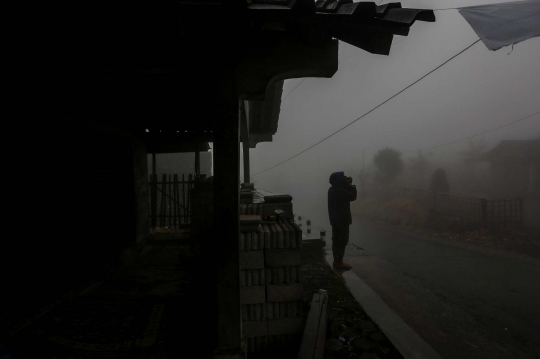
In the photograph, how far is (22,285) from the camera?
3.67m

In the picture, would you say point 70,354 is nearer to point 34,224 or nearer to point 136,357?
point 136,357

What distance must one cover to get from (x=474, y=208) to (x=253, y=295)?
1446cm

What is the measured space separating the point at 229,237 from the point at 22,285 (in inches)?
129

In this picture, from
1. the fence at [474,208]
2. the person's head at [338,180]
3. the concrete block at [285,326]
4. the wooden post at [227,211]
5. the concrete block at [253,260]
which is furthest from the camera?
the fence at [474,208]

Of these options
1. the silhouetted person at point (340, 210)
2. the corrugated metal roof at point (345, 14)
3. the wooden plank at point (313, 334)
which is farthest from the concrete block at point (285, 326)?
the silhouetted person at point (340, 210)

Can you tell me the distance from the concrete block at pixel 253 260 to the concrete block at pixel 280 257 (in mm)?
68

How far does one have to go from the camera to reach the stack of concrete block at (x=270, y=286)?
3434 mm

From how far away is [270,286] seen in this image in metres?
3.47

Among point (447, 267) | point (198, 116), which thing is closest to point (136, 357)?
point (198, 116)

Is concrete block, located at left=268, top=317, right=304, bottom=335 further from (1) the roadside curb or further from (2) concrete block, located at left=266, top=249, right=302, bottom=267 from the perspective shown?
(1) the roadside curb

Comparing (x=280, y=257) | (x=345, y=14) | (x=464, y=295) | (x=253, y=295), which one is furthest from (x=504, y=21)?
(x=464, y=295)

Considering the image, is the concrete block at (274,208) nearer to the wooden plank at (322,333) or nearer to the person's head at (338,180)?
the wooden plank at (322,333)

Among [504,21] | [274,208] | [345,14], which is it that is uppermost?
[504,21]

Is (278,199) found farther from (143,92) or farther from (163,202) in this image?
(163,202)
